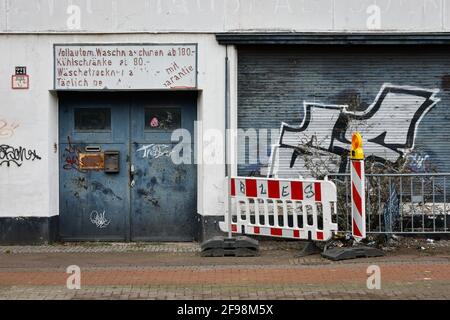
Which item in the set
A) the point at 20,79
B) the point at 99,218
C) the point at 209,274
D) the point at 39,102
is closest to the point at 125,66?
the point at 39,102

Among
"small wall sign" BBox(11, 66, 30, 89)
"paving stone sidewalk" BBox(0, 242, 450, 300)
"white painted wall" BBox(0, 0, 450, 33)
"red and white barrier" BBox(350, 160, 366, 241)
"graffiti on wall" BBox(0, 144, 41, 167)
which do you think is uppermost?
"white painted wall" BBox(0, 0, 450, 33)

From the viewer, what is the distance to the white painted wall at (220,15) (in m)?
11.9

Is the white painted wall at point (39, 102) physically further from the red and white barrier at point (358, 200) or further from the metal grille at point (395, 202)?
the red and white barrier at point (358, 200)

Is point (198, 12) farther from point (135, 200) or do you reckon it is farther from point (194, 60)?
point (135, 200)

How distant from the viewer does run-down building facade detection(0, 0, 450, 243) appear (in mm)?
11930

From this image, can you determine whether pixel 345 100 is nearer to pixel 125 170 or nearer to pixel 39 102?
pixel 125 170

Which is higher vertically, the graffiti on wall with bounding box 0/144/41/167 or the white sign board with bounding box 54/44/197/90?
the white sign board with bounding box 54/44/197/90

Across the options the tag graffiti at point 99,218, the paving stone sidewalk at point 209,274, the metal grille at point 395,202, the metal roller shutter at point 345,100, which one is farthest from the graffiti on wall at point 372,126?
the tag graffiti at point 99,218

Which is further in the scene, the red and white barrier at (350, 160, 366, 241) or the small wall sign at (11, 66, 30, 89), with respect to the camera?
the small wall sign at (11, 66, 30, 89)

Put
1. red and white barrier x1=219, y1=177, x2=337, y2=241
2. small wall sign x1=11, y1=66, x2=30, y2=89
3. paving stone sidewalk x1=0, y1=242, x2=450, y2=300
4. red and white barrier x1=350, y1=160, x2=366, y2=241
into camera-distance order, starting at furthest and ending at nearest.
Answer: small wall sign x1=11, y1=66, x2=30, y2=89 → red and white barrier x1=219, y1=177, x2=337, y2=241 → red and white barrier x1=350, y1=160, x2=366, y2=241 → paving stone sidewalk x1=0, y1=242, x2=450, y2=300

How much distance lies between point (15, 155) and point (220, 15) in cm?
412

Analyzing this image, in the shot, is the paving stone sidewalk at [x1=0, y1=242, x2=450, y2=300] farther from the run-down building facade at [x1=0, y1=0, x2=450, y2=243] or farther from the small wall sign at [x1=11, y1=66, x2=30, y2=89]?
the small wall sign at [x1=11, y1=66, x2=30, y2=89]

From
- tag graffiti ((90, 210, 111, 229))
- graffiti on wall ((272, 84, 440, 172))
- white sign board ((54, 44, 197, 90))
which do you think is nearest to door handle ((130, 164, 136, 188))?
tag graffiti ((90, 210, 111, 229))

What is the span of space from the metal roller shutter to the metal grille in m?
1.14
